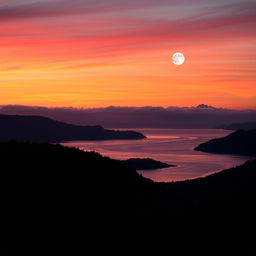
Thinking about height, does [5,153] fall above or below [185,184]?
above

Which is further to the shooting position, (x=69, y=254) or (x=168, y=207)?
(x=168, y=207)

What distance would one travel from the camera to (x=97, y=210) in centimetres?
3322

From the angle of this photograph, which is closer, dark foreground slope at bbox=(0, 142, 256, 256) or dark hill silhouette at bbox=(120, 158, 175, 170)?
dark foreground slope at bbox=(0, 142, 256, 256)

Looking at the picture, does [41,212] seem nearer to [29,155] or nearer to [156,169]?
[29,155]

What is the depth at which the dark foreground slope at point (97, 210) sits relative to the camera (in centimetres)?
2807

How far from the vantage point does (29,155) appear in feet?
135

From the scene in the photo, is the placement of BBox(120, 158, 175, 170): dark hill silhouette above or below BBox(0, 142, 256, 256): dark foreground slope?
below

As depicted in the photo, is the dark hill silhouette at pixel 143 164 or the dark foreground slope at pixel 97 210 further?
the dark hill silhouette at pixel 143 164

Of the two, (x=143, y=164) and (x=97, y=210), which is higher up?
(x=97, y=210)

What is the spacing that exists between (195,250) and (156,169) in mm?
131090

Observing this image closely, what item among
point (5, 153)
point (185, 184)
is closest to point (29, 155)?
point (5, 153)

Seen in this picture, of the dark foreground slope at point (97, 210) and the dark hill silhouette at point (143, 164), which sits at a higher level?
the dark foreground slope at point (97, 210)

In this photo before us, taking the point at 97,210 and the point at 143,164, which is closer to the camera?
the point at 97,210

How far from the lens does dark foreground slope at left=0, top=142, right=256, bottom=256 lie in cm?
2807
